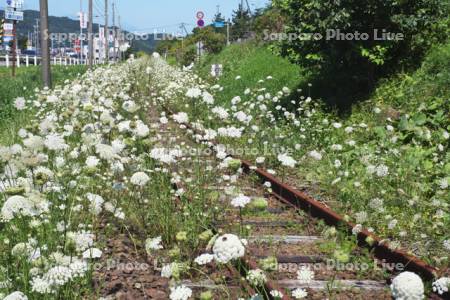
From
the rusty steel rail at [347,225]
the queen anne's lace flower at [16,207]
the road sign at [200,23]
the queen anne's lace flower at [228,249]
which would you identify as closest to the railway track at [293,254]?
the rusty steel rail at [347,225]

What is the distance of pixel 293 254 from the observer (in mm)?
5359

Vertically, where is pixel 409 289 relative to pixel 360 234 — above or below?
above

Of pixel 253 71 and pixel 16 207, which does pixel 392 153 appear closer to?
pixel 16 207

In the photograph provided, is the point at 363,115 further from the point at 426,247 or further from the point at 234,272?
the point at 234,272

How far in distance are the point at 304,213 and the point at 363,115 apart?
5495 mm

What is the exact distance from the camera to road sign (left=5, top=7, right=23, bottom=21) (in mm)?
40431

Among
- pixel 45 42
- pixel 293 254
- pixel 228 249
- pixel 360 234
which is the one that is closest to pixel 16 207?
pixel 228 249

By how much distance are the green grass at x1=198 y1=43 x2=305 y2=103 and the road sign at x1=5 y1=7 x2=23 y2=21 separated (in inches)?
621

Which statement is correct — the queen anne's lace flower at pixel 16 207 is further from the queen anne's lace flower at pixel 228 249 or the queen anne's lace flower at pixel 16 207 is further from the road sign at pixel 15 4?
the road sign at pixel 15 4

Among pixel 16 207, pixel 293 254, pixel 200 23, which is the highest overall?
pixel 200 23

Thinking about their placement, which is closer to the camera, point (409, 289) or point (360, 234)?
point (409, 289)

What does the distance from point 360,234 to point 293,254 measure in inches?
28.1

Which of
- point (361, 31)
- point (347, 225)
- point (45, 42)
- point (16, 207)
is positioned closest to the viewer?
point (16, 207)

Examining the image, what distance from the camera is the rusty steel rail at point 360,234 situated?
4.61 m
